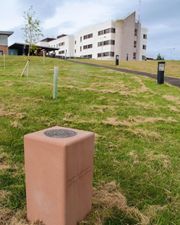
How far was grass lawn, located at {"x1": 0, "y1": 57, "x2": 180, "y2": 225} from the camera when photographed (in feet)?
11.8

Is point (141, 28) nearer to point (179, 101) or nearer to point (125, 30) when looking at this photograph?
point (125, 30)

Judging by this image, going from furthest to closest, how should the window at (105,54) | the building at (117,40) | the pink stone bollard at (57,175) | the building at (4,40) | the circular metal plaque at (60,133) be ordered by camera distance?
the window at (105,54), the building at (117,40), the building at (4,40), the circular metal plaque at (60,133), the pink stone bollard at (57,175)

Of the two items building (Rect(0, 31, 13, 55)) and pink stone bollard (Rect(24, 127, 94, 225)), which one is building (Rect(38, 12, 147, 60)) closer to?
building (Rect(0, 31, 13, 55))

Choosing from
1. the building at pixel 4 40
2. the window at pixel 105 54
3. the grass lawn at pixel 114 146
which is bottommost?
the grass lawn at pixel 114 146

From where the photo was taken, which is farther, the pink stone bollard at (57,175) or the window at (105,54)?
the window at (105,54)

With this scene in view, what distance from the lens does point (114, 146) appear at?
221 inches

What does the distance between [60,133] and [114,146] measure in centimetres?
251

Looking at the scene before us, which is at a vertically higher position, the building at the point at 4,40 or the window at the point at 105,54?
the building at the point at 4,40

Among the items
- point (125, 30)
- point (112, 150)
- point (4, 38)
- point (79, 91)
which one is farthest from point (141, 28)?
point (112, 150)

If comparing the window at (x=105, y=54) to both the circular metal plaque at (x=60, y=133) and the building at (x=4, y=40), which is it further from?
the circular metal plaque at (x=60, y=133)

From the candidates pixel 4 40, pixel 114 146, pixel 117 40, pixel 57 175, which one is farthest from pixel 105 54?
pixel 57 175

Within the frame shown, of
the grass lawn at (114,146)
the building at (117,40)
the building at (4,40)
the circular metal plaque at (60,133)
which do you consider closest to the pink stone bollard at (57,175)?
the circular metal plaque at (60,133)

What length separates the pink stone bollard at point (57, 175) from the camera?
2891 mm

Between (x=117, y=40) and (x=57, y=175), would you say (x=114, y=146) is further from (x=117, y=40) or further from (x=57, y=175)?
(x=117, y=40)
